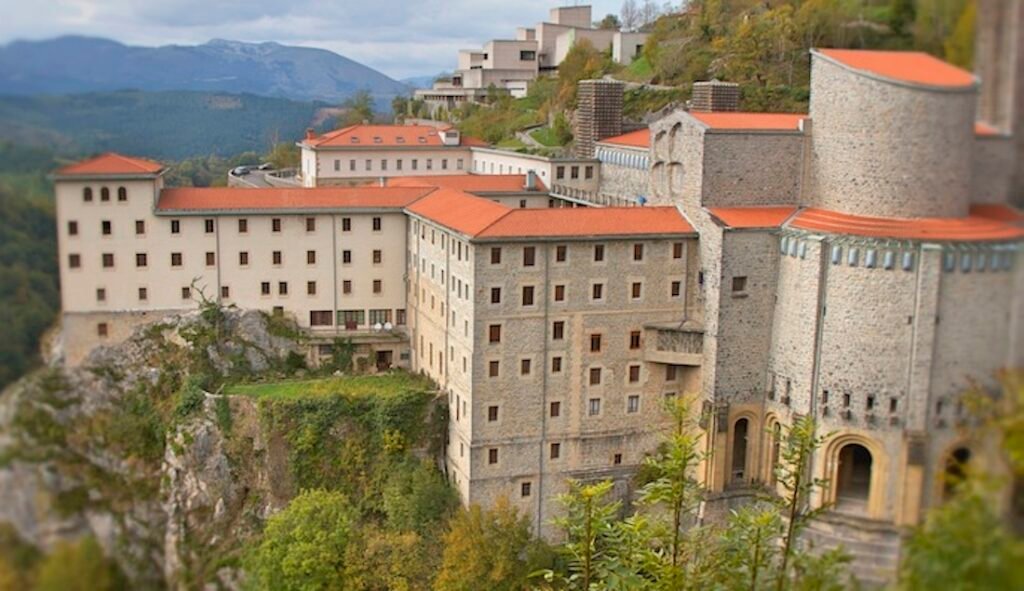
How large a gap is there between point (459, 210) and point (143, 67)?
28.6 m

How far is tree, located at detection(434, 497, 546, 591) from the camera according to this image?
1154 inches

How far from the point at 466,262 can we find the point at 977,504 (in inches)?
1052

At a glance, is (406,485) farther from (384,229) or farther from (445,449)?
(384,229)

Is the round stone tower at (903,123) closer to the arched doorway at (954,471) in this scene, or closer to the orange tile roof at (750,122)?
the arched doorway at (954,471)

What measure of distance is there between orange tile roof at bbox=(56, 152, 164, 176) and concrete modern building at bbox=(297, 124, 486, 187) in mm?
51028

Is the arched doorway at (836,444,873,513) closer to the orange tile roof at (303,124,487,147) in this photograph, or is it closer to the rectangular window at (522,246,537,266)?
the rectangular window at (522,246,537,266)

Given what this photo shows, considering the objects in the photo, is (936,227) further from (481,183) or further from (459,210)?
(481,183)

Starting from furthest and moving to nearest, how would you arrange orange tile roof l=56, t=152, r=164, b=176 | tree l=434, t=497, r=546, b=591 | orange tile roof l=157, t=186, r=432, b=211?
orange tile roof l=157, t=186, r=432, b=211
tree l=434, t=497, r=546, b=591
orange tile roof l=56, t=152, r=164, b=176

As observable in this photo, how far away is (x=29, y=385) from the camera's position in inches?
227

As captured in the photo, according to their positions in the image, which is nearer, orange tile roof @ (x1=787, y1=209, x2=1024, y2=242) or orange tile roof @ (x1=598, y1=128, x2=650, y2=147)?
orange tile roof @ (x1=787, y1=209, x2=1024, y2=242)

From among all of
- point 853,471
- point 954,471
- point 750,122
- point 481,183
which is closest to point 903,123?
point 954,471

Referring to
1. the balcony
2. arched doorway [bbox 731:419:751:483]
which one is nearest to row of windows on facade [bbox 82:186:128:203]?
the balcony

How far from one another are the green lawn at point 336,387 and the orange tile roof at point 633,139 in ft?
49.6

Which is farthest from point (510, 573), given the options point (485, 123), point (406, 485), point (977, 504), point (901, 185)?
point (485, 123)
